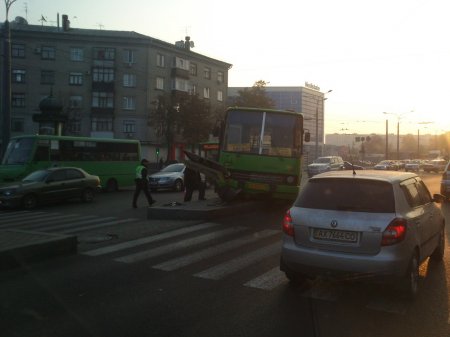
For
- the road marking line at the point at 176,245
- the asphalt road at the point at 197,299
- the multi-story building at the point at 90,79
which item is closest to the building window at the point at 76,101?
the multi-story building at the point at 90,79

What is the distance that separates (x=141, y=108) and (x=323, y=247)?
177 ft

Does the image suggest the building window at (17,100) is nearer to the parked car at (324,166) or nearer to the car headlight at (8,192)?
the parked car at (324,166)

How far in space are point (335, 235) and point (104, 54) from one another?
183ft

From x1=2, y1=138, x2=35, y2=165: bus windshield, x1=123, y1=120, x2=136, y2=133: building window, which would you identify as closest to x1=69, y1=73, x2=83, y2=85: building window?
x1=123, y1=120, x2=136, y2=133: building window

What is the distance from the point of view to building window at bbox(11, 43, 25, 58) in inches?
2201

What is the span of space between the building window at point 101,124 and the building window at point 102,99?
165cm

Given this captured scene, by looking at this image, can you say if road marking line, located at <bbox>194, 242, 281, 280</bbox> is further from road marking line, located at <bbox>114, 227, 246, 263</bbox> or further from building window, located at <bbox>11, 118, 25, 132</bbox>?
building window, located at <bbox>11, 118, 25, 132</bbox>

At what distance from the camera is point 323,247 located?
608cm

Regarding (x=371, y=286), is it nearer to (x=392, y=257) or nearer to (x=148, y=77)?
(x=392, y=257)

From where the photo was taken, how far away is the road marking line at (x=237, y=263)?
23.8ft

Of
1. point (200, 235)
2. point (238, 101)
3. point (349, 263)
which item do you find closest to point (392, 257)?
point (349, 263)

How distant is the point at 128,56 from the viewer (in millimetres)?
58312

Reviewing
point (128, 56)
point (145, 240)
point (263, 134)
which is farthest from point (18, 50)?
point (145, 240)

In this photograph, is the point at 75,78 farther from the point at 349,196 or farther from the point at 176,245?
the point at 349,196
